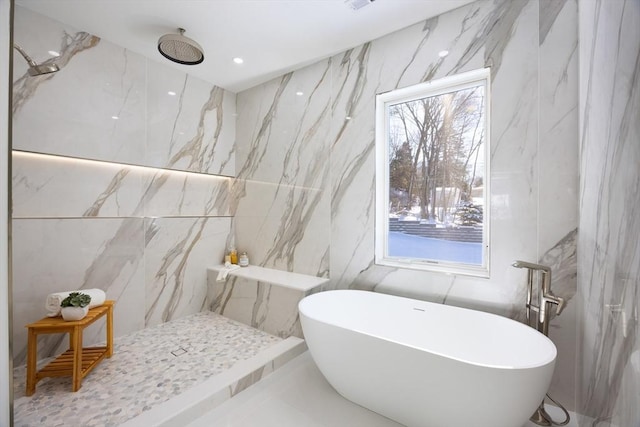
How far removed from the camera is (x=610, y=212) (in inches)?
41.7

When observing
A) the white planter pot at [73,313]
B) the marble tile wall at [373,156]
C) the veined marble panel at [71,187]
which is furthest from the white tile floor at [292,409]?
the veined marble panel at [71,187]

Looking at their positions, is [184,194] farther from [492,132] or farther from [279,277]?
[492,132]

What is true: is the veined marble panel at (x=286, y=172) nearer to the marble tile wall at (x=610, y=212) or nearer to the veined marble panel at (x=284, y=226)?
the veined marble panel at (x=284, y=226)

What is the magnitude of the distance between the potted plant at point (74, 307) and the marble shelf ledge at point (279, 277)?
134 centimetres

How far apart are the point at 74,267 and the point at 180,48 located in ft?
6.96

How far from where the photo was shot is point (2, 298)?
0.83 m

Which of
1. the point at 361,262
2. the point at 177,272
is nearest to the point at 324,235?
the point at 361,262

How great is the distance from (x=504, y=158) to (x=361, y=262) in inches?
56.3

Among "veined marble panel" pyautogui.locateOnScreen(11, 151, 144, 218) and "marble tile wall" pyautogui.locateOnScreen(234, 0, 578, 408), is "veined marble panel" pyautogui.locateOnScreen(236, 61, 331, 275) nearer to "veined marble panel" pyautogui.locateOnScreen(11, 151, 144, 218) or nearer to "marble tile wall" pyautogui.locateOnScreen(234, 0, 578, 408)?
"marble tile wall" pyautogui.locateOnScreen(234, 0, 578, 408)

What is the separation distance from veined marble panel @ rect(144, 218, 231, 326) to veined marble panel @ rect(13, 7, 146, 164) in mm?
823

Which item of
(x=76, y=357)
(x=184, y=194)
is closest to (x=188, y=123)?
(x=184, y=194)

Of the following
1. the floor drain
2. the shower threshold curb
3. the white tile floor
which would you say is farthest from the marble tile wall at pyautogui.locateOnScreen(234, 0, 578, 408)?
the floor drain

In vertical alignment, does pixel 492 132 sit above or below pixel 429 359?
above

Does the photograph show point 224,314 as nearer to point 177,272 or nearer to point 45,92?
point 177,272
